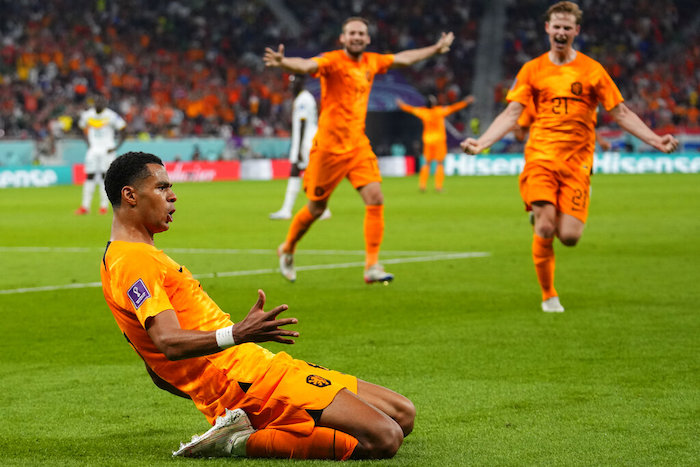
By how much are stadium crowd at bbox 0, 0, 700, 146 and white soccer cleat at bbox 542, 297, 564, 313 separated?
2773cm

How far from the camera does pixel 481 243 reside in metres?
15.3

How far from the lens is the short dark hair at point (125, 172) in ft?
14.8

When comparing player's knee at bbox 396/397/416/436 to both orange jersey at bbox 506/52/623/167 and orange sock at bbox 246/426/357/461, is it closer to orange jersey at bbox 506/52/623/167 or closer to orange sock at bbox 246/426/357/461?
orange sock at bbox 246/426/357/461

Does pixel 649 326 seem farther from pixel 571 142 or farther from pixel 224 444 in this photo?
pixel 224 444

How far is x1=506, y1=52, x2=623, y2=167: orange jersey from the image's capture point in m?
9.11

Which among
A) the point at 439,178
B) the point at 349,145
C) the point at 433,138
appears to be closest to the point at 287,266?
the point at 349,145

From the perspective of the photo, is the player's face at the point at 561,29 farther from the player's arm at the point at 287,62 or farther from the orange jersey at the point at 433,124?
the orange jersey at the point at 433,124

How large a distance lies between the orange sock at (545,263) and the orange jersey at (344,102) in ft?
7.84

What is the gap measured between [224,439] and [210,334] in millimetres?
600

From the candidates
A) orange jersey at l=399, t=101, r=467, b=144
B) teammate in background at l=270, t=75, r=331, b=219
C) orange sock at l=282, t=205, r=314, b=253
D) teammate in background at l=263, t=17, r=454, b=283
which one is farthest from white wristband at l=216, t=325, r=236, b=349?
orange jersey at l=399, t=101, r=467, b=144

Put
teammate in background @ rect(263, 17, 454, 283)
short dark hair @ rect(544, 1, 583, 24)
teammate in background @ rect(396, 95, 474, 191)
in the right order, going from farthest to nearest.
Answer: teammate in background @ rect(396, 95, 474, 191) < teammate in background @ rect(263, 17, 454, 283) < short dark hair @ rect(544, 1, 583, 24)

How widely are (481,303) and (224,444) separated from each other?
5.22 m

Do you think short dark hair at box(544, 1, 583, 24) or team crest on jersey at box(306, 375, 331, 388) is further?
short dark hair at box(544, 1, 583, 24)

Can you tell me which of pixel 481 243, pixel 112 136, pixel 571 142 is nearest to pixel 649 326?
pixel 571 142
